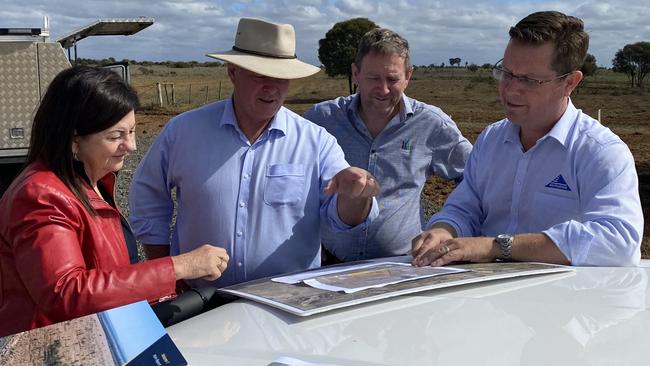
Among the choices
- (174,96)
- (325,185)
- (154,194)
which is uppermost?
Answer: (325,185)

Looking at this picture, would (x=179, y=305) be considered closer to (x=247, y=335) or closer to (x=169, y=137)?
(x=247, y=335)

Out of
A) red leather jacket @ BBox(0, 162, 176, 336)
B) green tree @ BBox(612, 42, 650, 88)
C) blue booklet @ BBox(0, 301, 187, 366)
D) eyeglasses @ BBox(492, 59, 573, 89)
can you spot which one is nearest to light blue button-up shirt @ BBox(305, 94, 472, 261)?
eyeglasses @ BBox(492, 59, 573, 89)

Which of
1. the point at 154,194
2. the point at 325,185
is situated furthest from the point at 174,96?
the point at 325,185

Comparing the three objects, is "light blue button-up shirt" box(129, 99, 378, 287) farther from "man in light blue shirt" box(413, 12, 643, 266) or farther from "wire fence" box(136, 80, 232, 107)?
"wire fence" box(136, 80, 232, 107)

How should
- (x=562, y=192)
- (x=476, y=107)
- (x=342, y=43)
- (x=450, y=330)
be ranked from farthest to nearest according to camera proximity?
(x=342, y=43) → (x=476, y=107) → (x=562, y=192) → (x=450, y=330)

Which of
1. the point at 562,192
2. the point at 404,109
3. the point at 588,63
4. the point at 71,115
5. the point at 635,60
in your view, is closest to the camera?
the point at 71,115

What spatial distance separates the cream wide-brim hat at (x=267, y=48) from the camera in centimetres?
297

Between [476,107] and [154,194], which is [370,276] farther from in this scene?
[476,107]

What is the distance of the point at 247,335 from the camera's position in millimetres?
1572

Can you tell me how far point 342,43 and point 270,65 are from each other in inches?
1725

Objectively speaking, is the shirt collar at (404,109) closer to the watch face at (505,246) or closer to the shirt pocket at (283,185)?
the shirt pocket at (283,185)

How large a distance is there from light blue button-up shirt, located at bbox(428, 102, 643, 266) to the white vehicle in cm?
32

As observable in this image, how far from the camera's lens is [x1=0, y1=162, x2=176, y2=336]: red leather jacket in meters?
1.83

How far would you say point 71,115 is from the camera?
213cm
